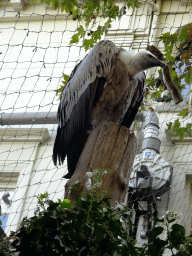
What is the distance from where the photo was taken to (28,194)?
6.54 meters

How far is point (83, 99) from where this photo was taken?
149 inches

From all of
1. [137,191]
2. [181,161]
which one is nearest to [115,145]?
[137,191]

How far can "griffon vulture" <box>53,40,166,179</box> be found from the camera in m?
3.70

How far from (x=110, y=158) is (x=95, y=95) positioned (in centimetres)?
118

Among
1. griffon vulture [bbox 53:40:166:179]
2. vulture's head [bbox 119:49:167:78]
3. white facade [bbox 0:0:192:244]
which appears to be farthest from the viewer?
white facade [bbox 0:0:192:244]

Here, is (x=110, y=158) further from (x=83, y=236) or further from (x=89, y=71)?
(x=89, y=71)

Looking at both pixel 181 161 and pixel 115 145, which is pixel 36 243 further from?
pixel 181 161

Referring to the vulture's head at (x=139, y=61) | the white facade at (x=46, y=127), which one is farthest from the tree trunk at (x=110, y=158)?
the white facade at (x=46, y=127)

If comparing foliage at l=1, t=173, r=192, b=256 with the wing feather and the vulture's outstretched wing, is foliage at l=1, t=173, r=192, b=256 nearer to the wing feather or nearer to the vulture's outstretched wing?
the vulture's outstretched wing

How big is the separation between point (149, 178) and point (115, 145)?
9.85 feet

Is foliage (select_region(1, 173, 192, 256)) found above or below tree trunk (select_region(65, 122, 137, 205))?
below

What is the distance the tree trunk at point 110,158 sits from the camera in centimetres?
262

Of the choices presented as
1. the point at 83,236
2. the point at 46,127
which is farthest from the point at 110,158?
the point at 46,127

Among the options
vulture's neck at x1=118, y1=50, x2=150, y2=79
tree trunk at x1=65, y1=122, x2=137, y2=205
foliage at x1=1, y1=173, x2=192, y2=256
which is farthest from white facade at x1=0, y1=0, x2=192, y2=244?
foliage at x1=1, y1=173, x2=192, y2=256
